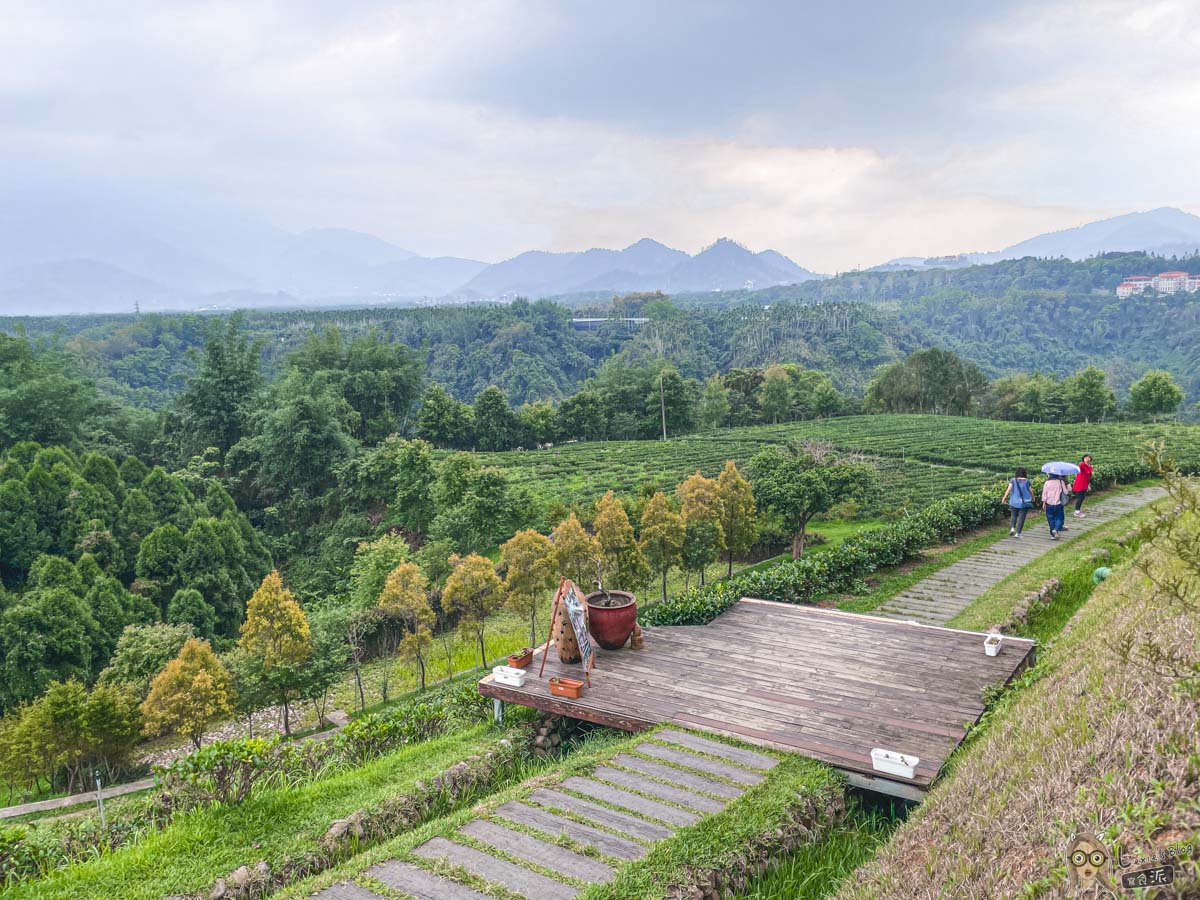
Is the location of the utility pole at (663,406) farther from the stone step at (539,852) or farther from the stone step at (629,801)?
the stone step at (539,852)

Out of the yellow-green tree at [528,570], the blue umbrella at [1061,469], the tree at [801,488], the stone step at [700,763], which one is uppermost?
the blue umbrella at [1061,469]

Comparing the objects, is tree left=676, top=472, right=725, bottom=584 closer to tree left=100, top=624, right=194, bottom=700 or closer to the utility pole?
tree left=100, top=624, right=194, bottom=700

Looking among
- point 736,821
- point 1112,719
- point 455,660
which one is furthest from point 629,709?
point 455,660

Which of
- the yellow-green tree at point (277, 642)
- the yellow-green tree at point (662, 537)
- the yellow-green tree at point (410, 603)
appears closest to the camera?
the yellow-green tree at point (662, 537)

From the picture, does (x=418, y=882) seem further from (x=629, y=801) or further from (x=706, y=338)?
(x=706, y=338)

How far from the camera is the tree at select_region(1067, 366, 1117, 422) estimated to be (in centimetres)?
5031

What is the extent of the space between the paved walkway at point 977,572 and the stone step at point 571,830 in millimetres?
5513

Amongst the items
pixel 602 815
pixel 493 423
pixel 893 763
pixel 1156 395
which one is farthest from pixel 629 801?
pixel 1156 395

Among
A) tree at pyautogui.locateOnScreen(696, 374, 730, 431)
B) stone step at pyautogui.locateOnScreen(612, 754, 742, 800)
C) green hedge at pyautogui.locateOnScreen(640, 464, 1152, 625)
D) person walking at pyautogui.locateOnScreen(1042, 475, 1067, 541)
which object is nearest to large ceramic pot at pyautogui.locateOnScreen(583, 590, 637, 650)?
green hedge at pyautogui.locateOnScreen(640, 464, 1152, 625)

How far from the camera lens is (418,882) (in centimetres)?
374

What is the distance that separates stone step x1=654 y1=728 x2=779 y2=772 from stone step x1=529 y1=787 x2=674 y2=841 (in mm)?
912

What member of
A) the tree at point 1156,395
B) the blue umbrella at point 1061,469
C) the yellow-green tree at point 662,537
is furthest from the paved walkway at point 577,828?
the tree at point 1156,395

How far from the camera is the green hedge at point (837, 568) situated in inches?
312

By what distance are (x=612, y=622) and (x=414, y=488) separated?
2534 centimetres
